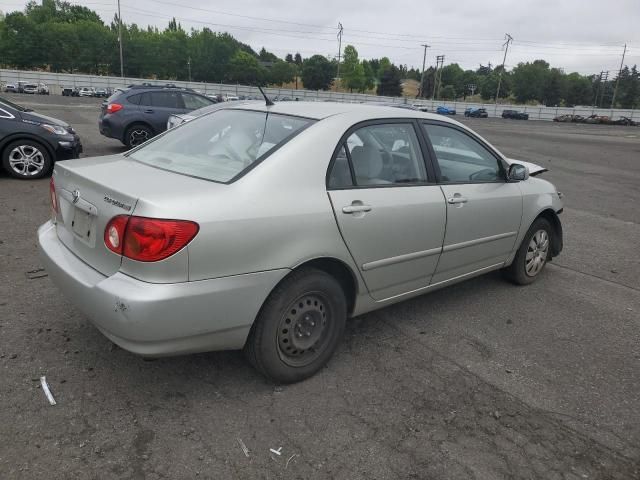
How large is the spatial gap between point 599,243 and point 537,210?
268 cm

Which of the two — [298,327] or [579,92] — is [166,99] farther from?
[579,92]

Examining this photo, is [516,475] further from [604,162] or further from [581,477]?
[604,162]

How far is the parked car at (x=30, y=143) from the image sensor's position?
7.94 m

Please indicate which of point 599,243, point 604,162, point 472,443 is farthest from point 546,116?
point 472,443

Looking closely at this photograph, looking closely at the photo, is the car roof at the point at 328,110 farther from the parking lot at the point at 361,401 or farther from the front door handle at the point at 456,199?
the parking lot at the point at 361,401

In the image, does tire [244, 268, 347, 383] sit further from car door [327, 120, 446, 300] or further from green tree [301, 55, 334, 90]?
green tree [301, 55, 334, 90]

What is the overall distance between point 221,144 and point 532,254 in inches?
128

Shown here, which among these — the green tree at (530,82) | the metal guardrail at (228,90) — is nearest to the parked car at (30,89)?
the metal guardrail at (228,90)

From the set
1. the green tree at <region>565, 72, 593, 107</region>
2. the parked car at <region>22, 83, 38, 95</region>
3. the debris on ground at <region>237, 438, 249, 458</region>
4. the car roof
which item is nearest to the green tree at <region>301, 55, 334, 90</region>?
the green tree at <region>565, 72, 593, 107</region>

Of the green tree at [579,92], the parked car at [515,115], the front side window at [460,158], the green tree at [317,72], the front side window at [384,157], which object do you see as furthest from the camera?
the green tree at [579,92]

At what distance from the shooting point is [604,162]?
1695 cm

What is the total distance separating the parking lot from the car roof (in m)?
1.58

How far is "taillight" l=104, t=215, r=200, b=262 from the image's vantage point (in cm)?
240

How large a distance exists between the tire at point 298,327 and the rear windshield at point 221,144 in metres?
0.73
